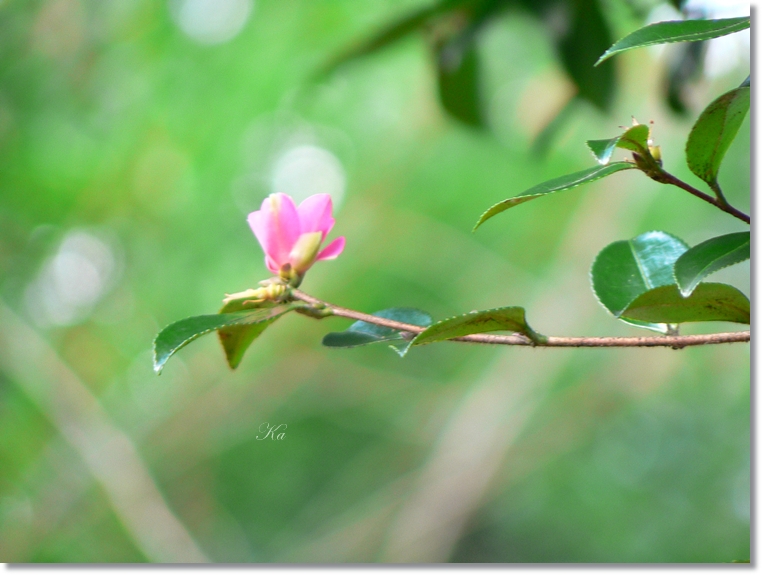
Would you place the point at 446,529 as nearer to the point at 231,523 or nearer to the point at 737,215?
the point at 231,523

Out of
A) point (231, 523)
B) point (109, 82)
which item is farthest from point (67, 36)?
point (231, 523)

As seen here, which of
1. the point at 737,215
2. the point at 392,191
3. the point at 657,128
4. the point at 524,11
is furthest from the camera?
the point at 392,191

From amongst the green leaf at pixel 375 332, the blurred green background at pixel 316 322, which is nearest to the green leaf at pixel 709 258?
the green leaf at pixel 375 332

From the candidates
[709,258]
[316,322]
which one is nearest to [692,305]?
[709,258]

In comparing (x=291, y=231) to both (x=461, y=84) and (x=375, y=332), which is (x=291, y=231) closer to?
(x=375, y=332)

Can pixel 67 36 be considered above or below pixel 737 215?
above

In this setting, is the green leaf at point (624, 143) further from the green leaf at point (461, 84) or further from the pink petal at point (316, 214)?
the green leaf at point (461, 84)
